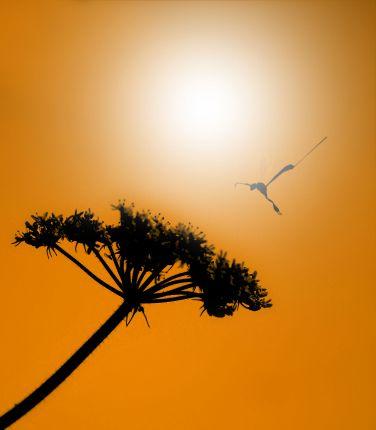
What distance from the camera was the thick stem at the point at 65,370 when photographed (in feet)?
51.8

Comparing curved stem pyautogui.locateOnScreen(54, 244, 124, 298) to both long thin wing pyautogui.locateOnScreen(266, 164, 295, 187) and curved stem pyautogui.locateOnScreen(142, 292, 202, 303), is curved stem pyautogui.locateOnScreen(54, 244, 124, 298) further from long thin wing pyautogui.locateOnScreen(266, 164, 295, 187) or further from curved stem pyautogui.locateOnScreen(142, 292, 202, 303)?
long thin wing pyautogui.locateOnScreen(266, 164, 295, 187)

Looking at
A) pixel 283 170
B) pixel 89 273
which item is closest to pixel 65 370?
pixel 89 273

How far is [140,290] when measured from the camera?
16156 mm

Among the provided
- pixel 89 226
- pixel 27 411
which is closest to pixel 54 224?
pixel 89 226

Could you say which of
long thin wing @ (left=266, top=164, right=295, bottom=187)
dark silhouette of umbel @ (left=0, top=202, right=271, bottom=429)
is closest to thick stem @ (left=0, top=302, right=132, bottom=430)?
dark silhouette of umbel @ (left=0, top=202, right=271, bottom=429)

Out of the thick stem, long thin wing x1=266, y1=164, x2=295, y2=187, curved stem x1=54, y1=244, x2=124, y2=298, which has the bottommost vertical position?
the thick stem

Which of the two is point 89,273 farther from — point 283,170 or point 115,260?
point 283,170

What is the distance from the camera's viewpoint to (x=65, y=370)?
1641cm

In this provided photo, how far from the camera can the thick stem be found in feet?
51.8

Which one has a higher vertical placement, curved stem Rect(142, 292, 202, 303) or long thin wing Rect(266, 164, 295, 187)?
long thin wing Rect(266, 164, 295, 187)

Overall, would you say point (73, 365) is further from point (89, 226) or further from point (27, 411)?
point (89, 226)

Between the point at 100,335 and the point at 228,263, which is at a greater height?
the point at 228,263

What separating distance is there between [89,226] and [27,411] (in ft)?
22.6

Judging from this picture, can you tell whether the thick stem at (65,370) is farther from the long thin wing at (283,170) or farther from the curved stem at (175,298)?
the long thin wing at (283,170)
